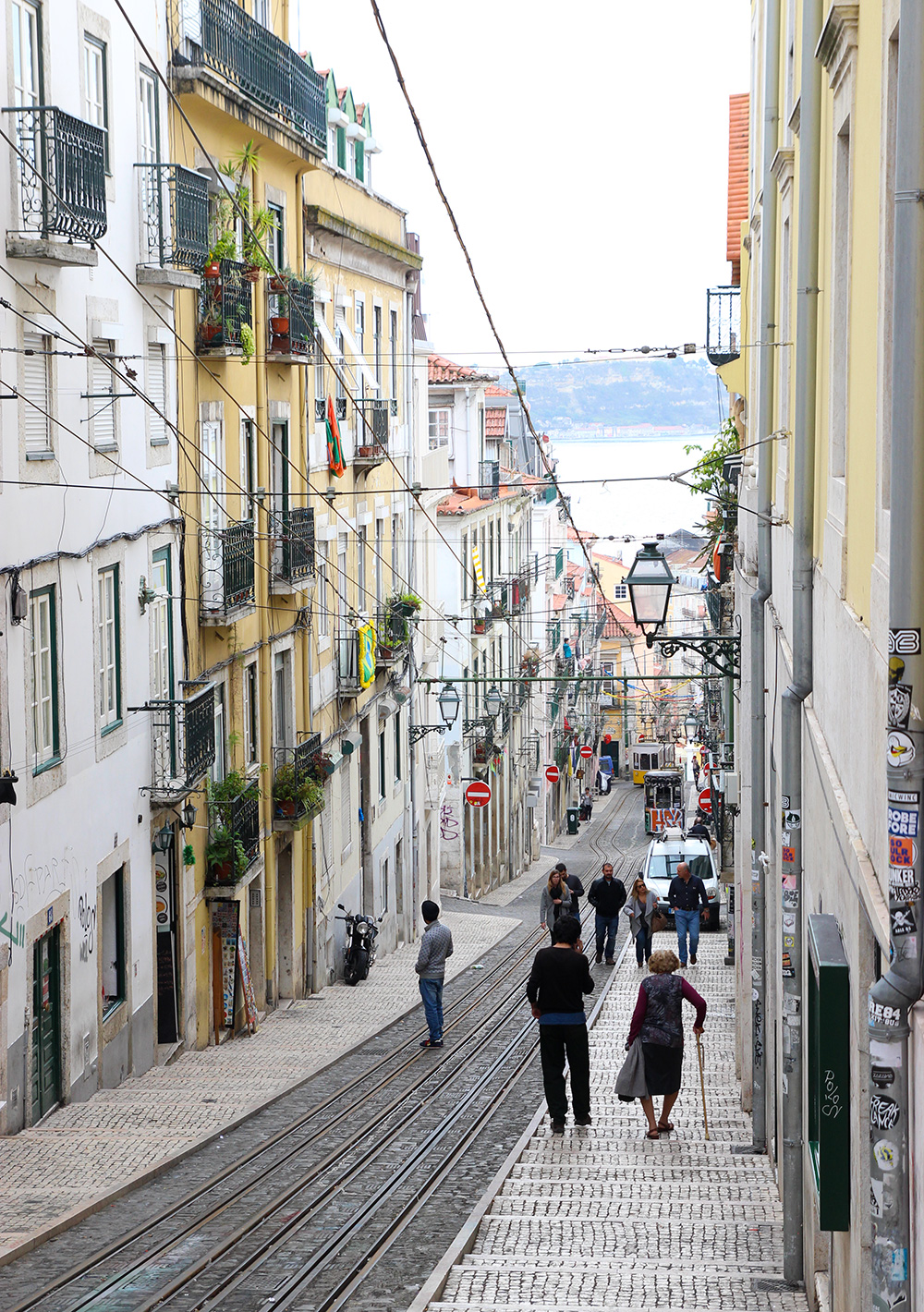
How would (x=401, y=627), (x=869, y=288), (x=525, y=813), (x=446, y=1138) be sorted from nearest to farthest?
1. (x=869, y=288)
2. (x=446, y=1138)
3. (x=401, y=627)
4. (x=525, y=813)

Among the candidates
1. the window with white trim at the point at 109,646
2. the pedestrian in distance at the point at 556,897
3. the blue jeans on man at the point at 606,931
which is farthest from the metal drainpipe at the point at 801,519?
the blue jeans on man at the point at 606,931

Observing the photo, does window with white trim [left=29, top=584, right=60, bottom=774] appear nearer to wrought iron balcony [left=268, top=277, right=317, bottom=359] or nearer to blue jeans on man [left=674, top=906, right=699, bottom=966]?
wrought iron balcony [left=268, top=277, right=317, bottom=359]

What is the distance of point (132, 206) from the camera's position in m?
17.2

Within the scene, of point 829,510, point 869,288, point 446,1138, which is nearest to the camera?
point 869,288

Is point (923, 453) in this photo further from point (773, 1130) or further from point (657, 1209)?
point (773, 1130)

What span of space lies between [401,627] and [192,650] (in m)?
12.2

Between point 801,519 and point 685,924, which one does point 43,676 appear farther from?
point 685,924

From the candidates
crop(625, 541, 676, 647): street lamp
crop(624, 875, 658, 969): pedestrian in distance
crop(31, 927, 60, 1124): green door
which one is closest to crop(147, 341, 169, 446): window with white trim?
crop(31, 927, 60, 1124): green door

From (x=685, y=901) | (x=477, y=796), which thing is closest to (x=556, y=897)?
(x=685, y=901)

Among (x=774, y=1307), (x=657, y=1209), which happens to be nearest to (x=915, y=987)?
(x=774, y=1307)

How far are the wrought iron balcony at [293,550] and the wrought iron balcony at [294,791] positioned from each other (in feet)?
8.34

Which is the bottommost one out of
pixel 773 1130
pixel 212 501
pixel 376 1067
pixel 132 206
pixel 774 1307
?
pixel 376 1067

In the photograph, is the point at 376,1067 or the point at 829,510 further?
the point at 376,1067

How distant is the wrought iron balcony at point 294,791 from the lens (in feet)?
76.3
